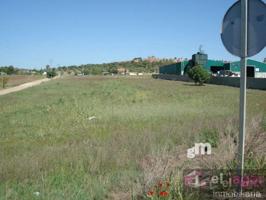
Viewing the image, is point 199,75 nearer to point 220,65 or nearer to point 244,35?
point 220,65

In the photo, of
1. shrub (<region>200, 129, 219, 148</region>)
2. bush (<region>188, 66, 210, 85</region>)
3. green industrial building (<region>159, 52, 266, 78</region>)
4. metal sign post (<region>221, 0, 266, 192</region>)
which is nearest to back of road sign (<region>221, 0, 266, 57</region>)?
metal sign post (<region>221, 0, 266, 192</region>)

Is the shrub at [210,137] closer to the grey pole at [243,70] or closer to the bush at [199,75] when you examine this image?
the grey pole at [243,70]

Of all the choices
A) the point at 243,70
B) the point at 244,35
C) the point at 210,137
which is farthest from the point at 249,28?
the point at 210,137

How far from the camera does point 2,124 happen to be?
19.0 metres

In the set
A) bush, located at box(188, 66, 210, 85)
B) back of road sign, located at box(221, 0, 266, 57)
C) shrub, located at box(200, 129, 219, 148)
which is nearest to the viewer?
back of road sign, located at box(221, 0, 266, 57)

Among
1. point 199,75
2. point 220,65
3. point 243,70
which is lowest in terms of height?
point 199,75

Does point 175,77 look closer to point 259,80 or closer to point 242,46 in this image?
point 259,80

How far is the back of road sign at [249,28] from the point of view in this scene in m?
5.38

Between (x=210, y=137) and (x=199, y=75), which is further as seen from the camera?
(x=199, y=75)

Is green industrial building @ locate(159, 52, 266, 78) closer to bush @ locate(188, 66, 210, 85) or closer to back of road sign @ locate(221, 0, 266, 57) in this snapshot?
bush @ locate(188, 66, 210, 85)

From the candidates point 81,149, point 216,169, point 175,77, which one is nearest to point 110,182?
point 216,169

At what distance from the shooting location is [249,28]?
18.0ft

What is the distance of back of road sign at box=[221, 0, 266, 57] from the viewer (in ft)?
17.6

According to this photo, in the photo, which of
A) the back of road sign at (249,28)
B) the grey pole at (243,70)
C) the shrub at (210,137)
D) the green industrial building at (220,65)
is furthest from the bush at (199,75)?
the grey pole at (243,70)
